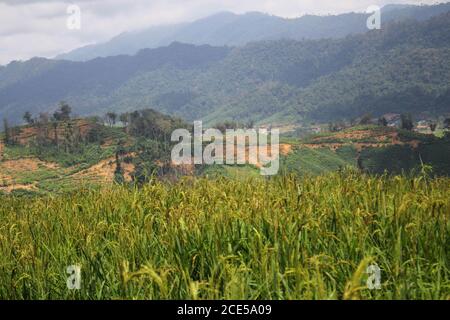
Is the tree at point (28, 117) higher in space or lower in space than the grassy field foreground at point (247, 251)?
higher

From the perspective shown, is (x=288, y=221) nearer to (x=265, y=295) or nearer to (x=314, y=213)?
(x=314, y=213)

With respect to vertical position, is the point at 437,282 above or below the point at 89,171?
above

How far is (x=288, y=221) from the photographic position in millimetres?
4699

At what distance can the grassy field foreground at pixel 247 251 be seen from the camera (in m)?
3.69

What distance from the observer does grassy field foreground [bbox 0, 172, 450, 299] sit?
3.69 meters

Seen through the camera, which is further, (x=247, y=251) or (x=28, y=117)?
(x=28, y=117)

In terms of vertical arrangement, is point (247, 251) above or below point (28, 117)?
below

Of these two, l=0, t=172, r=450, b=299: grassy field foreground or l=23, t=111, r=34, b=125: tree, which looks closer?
l=0, t=172, r=450, b=299: grassy field foreground

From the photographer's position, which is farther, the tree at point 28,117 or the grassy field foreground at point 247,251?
the tree at point 28,117

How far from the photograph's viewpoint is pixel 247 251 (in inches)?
179

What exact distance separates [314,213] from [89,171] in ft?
270

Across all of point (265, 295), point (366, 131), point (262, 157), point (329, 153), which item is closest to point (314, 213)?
point (265, 295)

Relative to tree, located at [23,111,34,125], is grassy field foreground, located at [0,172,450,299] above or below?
below
